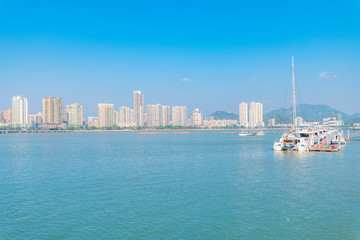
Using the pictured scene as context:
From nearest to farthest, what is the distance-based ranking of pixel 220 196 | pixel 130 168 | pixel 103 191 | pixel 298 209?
pixel 298 209 → pixel 220 196 → pixel 103 191 → pixel 130 168

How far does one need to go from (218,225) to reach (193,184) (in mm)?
9703

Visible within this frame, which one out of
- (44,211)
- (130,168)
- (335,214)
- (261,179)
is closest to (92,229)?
(44,211)

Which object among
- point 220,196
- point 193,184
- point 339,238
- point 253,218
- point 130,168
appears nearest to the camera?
point 339,238

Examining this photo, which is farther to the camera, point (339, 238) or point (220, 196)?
point (220, 196)

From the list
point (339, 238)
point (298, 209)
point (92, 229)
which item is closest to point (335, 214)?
point (298, 209)

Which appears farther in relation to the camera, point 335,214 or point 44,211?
point 44,211

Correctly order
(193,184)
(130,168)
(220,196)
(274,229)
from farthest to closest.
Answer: (130,168) → (193,184) → (220,196) → (274,229)

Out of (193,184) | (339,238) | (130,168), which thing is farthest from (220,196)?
(130,168)

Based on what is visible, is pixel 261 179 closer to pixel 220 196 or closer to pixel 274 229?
pixel 220 196

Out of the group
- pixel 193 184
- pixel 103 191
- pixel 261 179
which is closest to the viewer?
pixel 103 191

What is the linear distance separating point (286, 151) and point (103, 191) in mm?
38541

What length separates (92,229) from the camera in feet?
49.9

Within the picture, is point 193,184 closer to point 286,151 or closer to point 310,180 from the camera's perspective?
point 310,180

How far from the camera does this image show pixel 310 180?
2677 cm
